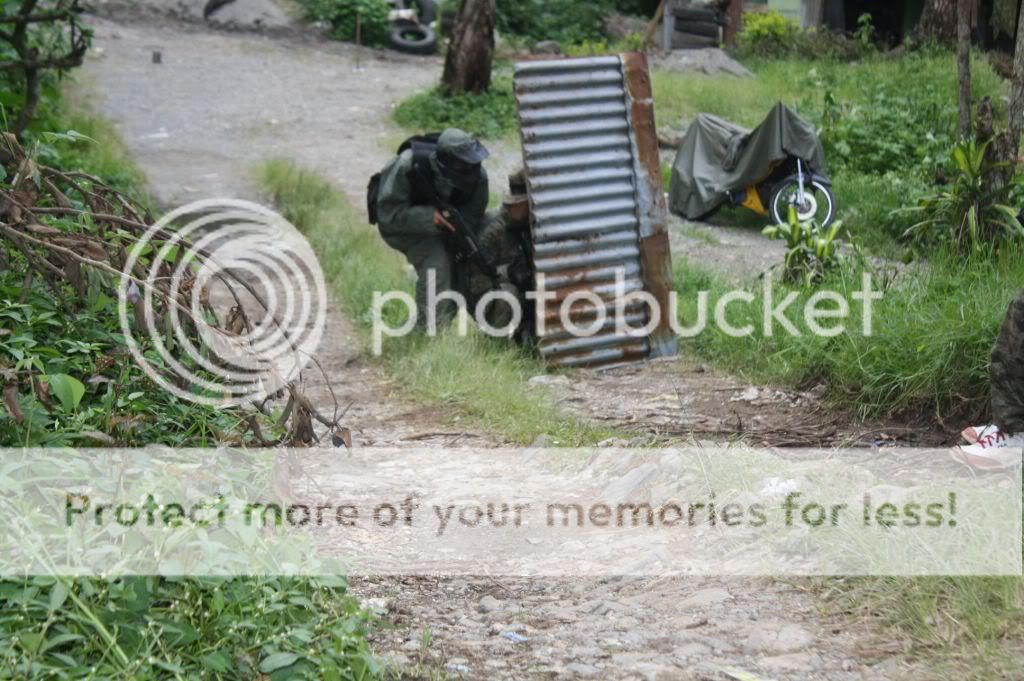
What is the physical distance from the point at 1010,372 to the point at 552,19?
57.1 feet

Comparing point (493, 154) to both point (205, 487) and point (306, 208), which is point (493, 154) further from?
point (205, 487)

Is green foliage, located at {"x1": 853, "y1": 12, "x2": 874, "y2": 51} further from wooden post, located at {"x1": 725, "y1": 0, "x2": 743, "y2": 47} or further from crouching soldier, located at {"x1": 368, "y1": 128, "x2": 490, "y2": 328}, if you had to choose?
crouching soldier, located at {"x1": 368, "y1": 128, "x2": 490, "y2": 328}

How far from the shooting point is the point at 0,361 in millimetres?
3854

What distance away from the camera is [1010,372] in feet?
14.4

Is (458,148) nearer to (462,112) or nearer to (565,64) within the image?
(565,64)

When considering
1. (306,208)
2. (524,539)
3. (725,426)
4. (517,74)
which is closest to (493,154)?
(306,208)

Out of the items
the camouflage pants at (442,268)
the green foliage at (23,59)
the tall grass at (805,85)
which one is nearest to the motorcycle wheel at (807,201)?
the tall grass at (805,85)

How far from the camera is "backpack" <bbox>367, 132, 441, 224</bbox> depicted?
700 cm

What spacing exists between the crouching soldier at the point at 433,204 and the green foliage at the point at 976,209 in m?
2.68

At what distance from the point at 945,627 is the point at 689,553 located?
0.96m

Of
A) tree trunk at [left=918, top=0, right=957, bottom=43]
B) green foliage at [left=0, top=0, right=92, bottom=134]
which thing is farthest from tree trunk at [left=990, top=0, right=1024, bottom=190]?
tree trunk at [left=918, top=0, right=957, bottom=43]

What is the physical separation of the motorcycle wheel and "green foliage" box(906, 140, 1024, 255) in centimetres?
363

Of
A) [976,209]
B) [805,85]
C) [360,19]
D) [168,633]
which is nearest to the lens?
[168,633]

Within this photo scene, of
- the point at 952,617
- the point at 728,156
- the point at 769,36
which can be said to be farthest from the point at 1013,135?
the point at 769,36
